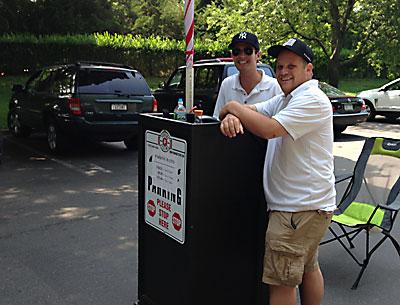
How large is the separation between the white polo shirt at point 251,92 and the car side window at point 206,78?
6539 mm

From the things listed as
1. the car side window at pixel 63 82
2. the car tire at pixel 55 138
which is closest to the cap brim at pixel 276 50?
the car side window at pixel 63 82

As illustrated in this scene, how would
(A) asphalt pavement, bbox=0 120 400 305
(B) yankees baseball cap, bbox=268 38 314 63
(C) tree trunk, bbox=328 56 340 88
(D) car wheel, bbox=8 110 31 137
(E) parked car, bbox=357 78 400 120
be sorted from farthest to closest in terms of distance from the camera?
(C) tree trunk, bbox=328 56 340 88
(E) parked car, bbox=357 78 400 120
(D) car wheel, bbox=8 110 31 137
(A) asphalt pavement, bbox=0 120 400 305
(B) yankees baseball cap, bbox=268 38 314 63

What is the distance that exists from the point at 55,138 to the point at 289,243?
7.24 m

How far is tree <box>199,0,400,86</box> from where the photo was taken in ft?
60.2

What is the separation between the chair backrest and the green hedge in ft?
72.9

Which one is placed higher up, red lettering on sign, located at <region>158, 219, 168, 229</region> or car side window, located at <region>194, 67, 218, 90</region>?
car side window, located at <region>194, 67, 218, 90</region>

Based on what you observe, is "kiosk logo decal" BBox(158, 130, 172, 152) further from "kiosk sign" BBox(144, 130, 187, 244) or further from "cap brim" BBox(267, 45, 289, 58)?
"cap brim" BBox(267, 45, 289, 58)

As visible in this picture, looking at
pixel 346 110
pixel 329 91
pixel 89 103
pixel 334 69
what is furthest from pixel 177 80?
pixel 334 69

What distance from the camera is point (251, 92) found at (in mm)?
3688

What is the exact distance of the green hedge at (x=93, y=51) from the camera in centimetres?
2441

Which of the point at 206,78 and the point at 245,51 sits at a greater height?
the point at 245,51

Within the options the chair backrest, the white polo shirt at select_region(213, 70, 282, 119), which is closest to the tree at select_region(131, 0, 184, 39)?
the chair backrest

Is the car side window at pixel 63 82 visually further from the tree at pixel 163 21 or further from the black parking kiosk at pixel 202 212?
the tree at pixel 163 21

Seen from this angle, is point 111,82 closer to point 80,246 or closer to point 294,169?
point 80,246
